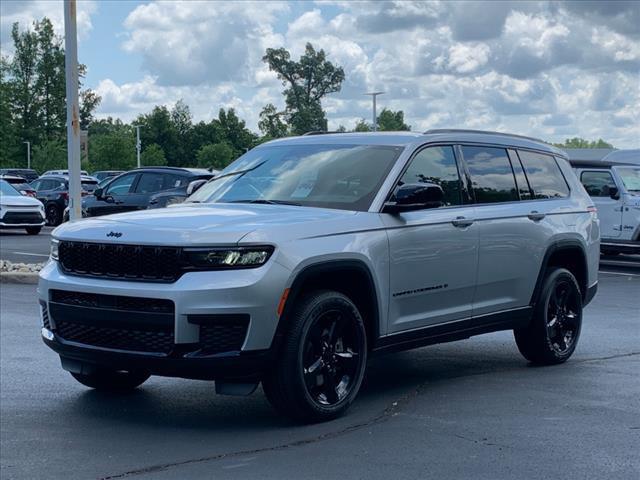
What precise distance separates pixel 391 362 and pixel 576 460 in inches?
129

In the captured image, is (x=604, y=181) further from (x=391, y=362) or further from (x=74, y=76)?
(x=391, y=362)

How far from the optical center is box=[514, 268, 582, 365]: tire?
336 inches

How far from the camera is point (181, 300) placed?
5.97 metres

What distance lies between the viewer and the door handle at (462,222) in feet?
24.7

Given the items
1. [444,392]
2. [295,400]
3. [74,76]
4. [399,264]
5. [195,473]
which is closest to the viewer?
[195,473]

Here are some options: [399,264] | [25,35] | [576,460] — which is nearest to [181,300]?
[399,264]

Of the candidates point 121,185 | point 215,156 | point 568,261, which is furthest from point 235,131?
point 568,261

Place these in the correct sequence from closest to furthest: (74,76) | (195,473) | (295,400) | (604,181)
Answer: (195,473) → (295,400) → (74,76) → (604,181)

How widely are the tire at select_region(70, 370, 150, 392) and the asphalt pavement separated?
3.7 inches

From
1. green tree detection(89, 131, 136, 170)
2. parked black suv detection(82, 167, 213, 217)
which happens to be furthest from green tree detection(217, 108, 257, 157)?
parked black suv detection(82, 167, 213, 217)

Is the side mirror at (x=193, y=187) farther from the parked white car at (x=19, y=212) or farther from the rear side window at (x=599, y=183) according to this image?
the parked white car at (x=19, y=212)

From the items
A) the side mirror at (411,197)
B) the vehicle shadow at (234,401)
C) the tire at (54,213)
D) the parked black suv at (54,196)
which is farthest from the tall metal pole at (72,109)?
the tire at (54,213)

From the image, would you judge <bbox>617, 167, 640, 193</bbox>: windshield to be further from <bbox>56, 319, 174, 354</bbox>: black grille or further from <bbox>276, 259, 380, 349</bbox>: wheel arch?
<bbox>56, 319, 174, 354</bbox>: black grille

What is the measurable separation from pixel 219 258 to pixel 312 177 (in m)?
1.47
